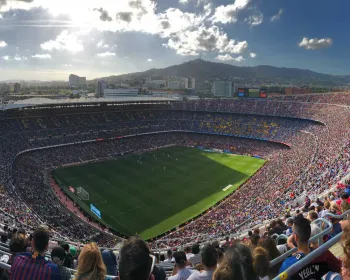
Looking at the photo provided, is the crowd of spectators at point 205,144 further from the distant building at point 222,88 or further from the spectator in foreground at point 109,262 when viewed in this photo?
the distant building at point 222,88

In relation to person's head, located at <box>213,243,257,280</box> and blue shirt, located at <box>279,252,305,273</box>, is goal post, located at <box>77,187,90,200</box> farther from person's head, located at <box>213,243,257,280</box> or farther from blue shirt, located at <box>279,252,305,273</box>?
person's head, located at <box>213,243,257,280</box>

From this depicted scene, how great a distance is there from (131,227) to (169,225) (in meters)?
3.65

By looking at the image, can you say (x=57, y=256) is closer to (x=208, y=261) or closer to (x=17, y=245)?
(x=17, y=245)

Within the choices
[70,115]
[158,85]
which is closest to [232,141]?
[70,115]

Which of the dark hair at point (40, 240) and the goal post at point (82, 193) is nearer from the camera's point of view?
the dark hair at point (40, 240)

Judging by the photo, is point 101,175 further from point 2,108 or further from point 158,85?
point 158,85

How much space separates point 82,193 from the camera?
36.6 meters

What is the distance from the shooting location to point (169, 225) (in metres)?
29.7

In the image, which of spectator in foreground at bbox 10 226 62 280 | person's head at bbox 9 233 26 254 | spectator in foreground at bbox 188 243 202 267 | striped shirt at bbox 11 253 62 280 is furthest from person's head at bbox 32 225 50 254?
spectator in foreground at bbox 188 243 202 267

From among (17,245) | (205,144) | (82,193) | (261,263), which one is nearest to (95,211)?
(82,193)

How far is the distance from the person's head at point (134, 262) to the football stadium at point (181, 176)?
21mm

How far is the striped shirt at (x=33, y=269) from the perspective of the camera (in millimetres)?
3646

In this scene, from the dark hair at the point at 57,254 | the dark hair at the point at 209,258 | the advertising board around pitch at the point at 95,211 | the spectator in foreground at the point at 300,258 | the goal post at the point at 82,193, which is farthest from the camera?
the goal post at the point at 82,193

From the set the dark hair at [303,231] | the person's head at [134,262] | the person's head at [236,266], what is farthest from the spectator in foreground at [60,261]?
the dark hair at [303,231]
